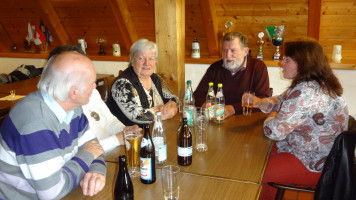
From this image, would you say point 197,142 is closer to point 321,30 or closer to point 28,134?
point 28,134

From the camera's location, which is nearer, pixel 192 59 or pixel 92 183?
pixel 92 183

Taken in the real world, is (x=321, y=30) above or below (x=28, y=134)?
above

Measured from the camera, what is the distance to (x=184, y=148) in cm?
149

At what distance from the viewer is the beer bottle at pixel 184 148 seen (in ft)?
4.89

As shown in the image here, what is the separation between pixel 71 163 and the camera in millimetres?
1348

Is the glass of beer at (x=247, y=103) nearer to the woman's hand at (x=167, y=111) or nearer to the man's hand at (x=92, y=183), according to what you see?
the woman's hand at (x=167, y=111)

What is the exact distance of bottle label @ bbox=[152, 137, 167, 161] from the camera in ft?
4.87

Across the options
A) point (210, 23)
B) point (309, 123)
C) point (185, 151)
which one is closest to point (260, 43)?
point (210, 23)

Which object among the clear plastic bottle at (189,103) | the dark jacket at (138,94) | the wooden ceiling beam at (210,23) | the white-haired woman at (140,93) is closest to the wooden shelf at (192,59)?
the wooden ceiling beam at (210,23)

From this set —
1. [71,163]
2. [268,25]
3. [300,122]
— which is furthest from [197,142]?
[268,25]

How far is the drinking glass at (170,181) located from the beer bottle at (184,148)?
0.27 metres

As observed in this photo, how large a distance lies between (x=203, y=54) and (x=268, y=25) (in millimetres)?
1062

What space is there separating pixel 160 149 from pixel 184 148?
115mm

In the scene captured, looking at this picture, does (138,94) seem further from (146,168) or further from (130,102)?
(146,168)
